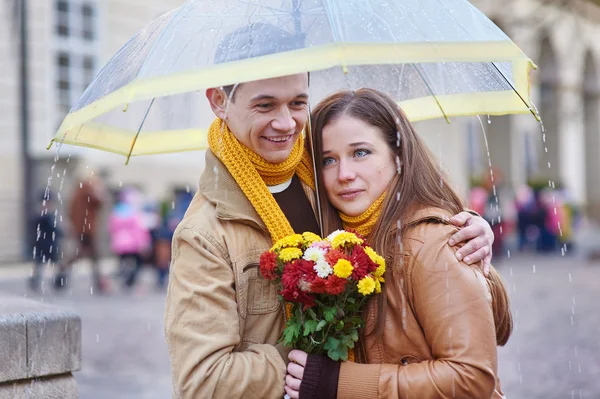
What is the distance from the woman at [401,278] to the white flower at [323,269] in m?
0.24

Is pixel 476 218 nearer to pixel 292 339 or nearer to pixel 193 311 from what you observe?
pixel 292 339

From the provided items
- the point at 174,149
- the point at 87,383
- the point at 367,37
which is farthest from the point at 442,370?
the point at 87,383

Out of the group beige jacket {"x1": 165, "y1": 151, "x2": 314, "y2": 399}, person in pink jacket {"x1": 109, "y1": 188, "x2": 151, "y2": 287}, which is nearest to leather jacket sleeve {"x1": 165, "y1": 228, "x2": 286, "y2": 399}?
beige jacket {"x1": 165, "y1": 151, "x2": 314, "y2": 399}

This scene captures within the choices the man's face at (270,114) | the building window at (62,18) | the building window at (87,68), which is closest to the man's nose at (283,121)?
the man's face at (270,114)

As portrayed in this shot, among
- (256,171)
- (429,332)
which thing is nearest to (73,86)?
(256,171)

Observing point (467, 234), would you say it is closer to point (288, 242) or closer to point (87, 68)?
point (288, 242)

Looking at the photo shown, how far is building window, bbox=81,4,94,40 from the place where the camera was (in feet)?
61.2

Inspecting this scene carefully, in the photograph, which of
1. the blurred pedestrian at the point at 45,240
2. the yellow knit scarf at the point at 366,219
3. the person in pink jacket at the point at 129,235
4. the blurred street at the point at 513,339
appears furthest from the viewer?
the person in pink jacket at the point at 129,235

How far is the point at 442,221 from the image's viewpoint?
2666 millimetres

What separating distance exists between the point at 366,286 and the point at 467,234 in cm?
43

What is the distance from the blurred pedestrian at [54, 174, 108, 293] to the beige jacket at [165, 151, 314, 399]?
33.4ft

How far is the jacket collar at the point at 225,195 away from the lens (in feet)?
8.68

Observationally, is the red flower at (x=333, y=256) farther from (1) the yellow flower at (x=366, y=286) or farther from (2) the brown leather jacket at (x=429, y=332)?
(2) the brown leather jacket at (x=429, y=332)

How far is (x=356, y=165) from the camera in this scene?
2764 millimetres
